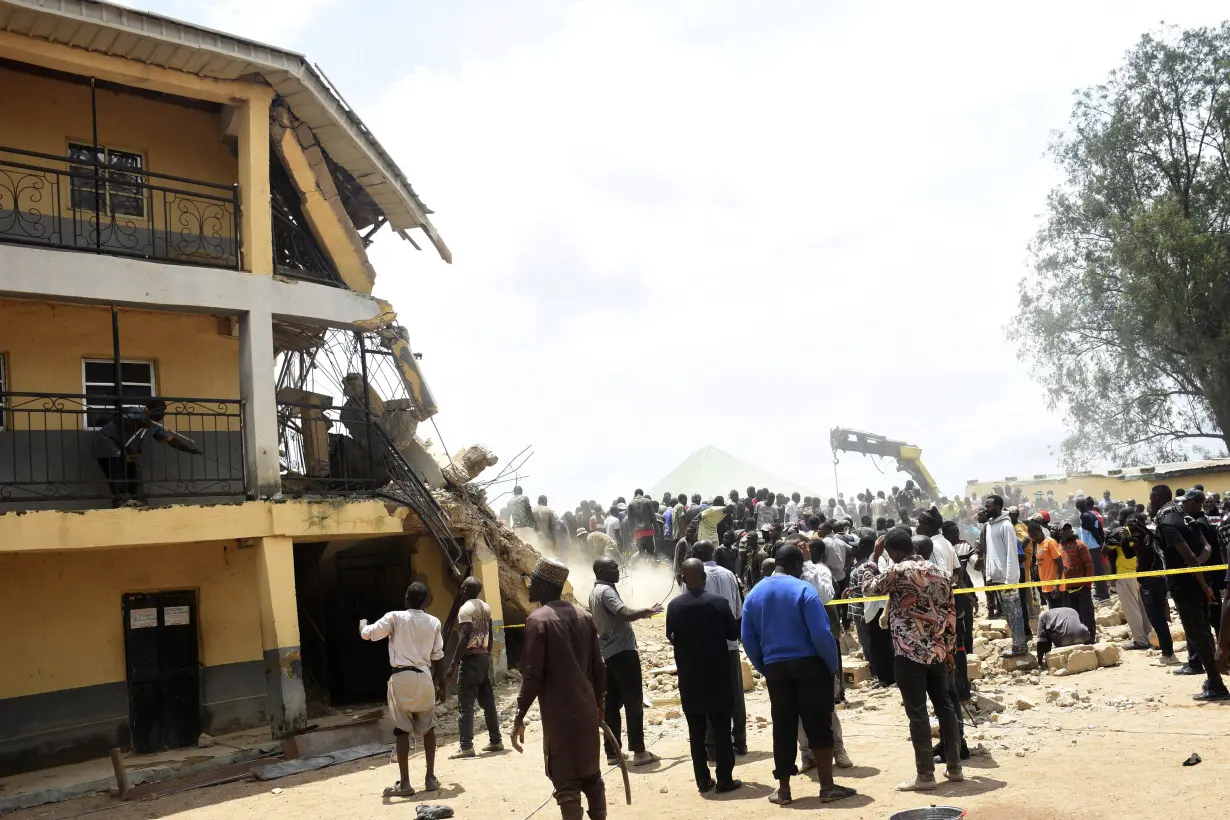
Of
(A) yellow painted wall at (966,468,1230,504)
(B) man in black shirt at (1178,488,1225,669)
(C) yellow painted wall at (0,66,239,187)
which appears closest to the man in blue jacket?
(B) man in black shirt at (1178,488,1225,669)

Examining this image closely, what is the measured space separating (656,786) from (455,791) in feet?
6.38

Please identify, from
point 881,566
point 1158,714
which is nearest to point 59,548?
point 881,566

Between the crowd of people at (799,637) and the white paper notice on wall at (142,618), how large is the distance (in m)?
5.01

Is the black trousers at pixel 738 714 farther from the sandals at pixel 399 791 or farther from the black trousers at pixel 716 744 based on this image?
the sandals at pixel 399 791

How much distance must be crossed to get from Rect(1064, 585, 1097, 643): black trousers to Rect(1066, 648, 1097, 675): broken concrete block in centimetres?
193

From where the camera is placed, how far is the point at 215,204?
14859mm

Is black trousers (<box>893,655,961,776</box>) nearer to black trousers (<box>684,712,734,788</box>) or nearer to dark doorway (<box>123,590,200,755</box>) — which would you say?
black trousers (<box>684,712,734,788</box>)

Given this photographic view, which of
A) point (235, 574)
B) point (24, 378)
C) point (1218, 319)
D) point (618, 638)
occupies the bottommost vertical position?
point (618, 638)

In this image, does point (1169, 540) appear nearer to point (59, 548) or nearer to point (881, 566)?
point (881, 566)

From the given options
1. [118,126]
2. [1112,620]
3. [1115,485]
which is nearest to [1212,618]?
[1112,620]

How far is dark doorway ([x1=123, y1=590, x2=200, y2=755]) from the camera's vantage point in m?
13.5

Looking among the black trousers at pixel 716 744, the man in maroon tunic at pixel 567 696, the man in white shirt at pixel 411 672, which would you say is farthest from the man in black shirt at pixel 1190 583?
the man in white shirt at pixel 411 672

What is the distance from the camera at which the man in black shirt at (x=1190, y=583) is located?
9.53 metres

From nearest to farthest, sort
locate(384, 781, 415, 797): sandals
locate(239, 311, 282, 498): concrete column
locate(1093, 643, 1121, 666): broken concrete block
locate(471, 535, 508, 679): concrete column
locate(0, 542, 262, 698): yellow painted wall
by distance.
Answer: locate(384, 781, 415, 797): sandals
locate(1093, 643, 1121, 666): broken concrete block
locate(0, 542, 262, 698): yellow painted wall
locate(239, 311, 282, 498): concrete column
locate(471, 535, 508, 679): concrete column
